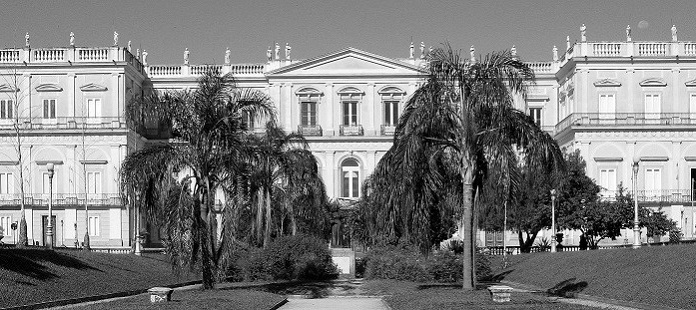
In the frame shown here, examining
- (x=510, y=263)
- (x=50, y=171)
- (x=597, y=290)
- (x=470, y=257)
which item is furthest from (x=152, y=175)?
(x=510, y=263)

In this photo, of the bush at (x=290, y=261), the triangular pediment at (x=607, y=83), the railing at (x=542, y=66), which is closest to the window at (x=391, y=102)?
the railing at (x=542, y=66)

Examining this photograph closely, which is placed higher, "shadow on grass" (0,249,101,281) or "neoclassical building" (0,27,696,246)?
"neoclassical building" (0,27,696,246)

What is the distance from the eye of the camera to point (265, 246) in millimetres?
45062

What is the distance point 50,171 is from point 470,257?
940 inches

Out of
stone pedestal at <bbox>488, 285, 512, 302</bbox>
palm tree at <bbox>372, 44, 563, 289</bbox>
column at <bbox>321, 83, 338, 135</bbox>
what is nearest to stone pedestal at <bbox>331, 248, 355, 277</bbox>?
palm tree at <bbox>372, 44, 563, 289</bbox>

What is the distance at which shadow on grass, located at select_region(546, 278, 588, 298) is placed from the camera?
34.5 meters

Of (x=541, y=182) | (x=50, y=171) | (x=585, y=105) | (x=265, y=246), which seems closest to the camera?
(x=541, y=182)

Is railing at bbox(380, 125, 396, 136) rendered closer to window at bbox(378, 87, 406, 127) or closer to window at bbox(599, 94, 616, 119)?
window at bbox(378, 87, 406, 127)

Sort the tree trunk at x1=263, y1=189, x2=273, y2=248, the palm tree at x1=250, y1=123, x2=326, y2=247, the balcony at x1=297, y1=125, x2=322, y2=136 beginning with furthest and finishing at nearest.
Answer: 1. the balcony at x1=297, y1=125, x2=322, y2=136
2. the tree trunk at x1=263, y1=189, x2=273, y2=248
3. the palm tree at x1=250, y1=123, x2=326, y2=247

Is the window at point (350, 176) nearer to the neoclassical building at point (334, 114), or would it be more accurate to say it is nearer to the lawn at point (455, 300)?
the neoclassical building at point (334, 114)

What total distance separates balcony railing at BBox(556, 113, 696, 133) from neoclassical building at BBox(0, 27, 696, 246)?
90mm

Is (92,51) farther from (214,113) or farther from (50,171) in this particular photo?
(214,113)

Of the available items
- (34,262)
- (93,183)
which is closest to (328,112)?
(93,183)

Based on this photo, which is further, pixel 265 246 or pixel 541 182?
pixel 265 246
